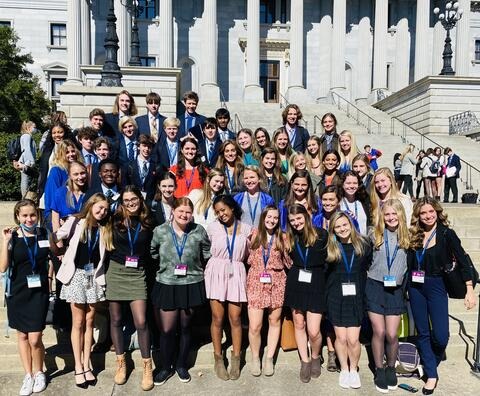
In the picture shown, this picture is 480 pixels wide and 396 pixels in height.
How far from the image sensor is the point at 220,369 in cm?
517

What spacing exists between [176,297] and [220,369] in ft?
3.47

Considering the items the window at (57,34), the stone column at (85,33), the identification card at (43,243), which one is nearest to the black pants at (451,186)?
the identification card at (43,243)

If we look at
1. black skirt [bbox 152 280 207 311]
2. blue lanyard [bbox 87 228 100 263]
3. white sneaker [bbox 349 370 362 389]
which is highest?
blue lanyard [bbox 87 228 100 263]

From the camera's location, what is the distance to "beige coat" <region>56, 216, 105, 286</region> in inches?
187

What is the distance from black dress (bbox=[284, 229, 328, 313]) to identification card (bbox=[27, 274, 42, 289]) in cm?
269

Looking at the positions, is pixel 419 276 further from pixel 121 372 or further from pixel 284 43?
pixel 284 43

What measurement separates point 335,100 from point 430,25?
1323 centimetres

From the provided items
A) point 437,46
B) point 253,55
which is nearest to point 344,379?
point 253,55

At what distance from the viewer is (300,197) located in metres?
5.44

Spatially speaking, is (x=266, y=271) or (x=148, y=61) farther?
(x=148, y=61)

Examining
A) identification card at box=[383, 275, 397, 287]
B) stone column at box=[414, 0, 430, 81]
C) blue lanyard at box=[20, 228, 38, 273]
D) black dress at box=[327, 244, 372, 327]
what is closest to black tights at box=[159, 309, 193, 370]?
blue lanyard at box=[20, 228, 38, 273]

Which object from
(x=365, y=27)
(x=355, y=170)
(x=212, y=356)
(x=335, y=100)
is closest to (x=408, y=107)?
(x=335, y=100)

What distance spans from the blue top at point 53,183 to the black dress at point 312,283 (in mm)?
2976

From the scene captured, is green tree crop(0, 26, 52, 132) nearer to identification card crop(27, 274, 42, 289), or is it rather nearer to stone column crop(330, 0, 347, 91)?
stone column crop(330, 0, 347, 91)
